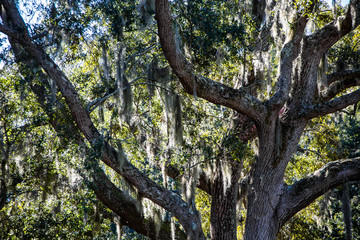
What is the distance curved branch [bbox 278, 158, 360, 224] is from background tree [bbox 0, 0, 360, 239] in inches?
0.7

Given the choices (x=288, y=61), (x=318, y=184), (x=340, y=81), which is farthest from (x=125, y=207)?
(x=340, y=81)

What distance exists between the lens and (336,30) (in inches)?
246

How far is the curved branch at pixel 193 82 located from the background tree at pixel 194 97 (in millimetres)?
16

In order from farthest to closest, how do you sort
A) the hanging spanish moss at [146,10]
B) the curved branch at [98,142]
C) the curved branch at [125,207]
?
the curved branch at [125,207]
the curved branch at [98,142]
the hanging spanish moss at [146,10]

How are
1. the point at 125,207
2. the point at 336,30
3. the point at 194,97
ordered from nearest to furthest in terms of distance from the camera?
the point at 194,97
the point at 336,30
the point at 125,207

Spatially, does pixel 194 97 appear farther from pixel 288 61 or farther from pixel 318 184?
pixel 318 184

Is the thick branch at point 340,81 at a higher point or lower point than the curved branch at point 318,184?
higher

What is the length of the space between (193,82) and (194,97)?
0.94 ft

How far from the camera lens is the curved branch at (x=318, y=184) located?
238 inches

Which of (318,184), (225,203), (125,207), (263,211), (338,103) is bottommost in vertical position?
(263,211)

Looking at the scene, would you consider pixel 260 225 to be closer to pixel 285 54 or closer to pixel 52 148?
pixel 285 54

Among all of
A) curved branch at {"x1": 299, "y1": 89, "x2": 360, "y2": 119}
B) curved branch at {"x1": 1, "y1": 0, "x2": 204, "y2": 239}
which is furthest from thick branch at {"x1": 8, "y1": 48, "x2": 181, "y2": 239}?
curved branch at {"x1": 299, "y1": 89, "x2": 360, "y2": 119}

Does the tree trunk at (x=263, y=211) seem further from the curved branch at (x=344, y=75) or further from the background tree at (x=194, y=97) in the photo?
the curved branch at (x=344, y=75)

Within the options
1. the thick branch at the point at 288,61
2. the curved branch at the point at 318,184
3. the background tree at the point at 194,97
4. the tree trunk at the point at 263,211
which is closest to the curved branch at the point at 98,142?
the background tree at the point at 194,97
